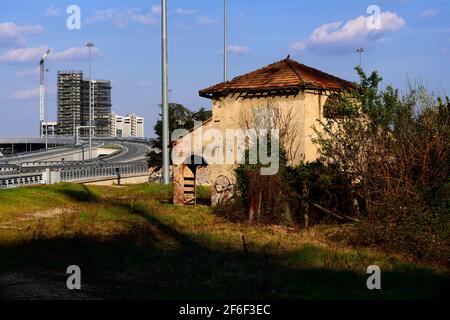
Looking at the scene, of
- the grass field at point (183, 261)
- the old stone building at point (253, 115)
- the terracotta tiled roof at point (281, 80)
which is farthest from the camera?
the terracotta tiled roof at point (281, 80)

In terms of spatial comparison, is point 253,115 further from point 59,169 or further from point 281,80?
point 59,169

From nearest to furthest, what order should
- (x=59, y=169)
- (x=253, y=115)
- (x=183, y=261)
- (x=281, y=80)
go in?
(x=183, y=261), (x=281, y=80), (x=253, y=115), (x=59, y=169)

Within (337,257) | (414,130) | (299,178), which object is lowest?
(337,257)

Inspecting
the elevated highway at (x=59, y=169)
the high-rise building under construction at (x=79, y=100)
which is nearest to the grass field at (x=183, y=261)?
the elevated highway at (x=59, y=169)

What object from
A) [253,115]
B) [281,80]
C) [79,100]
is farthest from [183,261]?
[79,100]

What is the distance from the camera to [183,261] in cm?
1212

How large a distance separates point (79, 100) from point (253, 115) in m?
118

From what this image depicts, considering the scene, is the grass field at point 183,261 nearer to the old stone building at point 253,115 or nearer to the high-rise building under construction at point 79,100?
the old stone building at point 253,115

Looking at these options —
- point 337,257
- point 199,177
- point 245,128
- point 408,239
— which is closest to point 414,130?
point 408,239

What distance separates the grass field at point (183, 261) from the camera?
9336 millimetres

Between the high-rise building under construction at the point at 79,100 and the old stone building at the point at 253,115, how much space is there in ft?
341
